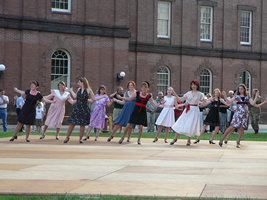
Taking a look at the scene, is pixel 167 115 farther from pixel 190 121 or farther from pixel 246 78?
pixel 246 78

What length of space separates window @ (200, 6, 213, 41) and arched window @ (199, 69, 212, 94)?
237 cm

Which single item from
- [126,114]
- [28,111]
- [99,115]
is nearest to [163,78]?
[99,115]

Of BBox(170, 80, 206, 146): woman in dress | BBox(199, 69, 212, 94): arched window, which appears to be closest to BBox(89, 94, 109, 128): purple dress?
BBox(170, 80, 206, 146): woman in dress

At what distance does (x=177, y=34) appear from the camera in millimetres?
35844

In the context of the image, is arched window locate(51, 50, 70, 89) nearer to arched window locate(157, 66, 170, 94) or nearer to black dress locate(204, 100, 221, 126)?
arched window locate(157, 66, 170, 94)

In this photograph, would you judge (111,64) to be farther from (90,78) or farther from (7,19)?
(7,19)

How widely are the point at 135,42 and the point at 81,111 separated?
62.0ft

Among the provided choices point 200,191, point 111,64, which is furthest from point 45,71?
point 200,191

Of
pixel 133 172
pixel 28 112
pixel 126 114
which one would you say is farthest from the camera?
pixel 126 114

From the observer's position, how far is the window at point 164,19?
35375mm

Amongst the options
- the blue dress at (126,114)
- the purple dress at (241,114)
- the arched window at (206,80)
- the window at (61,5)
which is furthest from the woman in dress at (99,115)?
the arched window at (206,80)

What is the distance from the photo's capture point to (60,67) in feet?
99.3

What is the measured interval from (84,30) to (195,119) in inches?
626

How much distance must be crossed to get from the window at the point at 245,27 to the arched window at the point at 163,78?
22.6 ft
